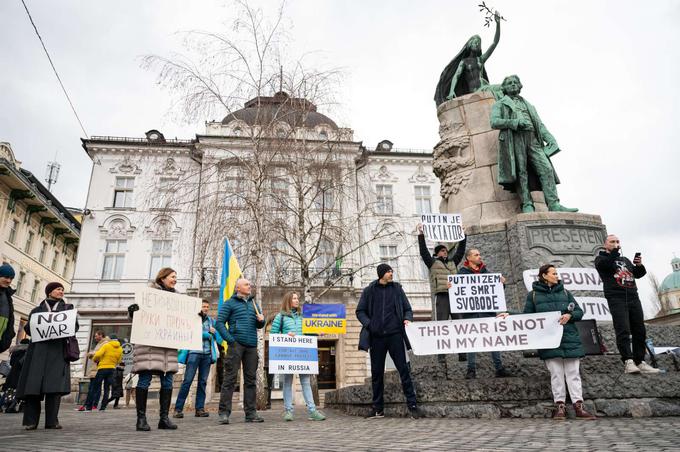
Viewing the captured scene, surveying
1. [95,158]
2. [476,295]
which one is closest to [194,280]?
[95,158]

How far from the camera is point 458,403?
18.8ft

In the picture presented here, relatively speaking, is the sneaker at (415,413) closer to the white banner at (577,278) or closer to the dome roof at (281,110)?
the white banner at (577,278)

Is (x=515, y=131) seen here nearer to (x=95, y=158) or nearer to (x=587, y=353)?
(x=587, y=353)

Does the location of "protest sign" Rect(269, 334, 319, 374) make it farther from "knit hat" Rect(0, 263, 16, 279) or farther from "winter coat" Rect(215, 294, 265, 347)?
"knit hat" Rect(0, 263, 16, 279)

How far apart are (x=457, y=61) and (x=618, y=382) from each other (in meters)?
7.68

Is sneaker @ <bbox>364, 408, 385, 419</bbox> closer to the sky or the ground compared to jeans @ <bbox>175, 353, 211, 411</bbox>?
closer to the ground

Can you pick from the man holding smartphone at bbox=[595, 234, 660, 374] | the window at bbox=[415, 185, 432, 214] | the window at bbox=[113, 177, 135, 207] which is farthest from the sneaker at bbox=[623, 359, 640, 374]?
the window at bbox=[113, 177, 135, 207]

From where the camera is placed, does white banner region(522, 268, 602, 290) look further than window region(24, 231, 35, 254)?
No

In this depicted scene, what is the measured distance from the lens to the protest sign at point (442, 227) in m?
7.31

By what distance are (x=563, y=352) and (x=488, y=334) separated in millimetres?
934

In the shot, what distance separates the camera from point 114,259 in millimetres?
26797

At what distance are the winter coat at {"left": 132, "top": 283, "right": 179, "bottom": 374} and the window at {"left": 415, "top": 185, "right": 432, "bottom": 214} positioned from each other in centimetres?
2540

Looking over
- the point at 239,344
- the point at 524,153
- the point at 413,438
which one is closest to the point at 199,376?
the point at 239,344

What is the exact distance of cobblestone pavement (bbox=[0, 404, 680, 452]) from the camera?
11.1 ft
